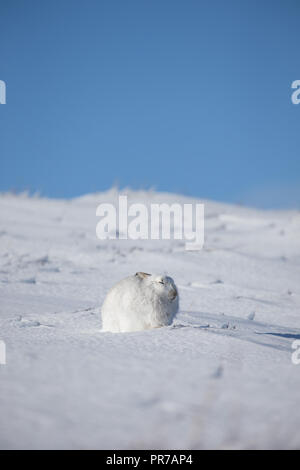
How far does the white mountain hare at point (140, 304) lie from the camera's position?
4273 mm

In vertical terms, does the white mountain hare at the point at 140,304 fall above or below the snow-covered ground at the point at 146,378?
above

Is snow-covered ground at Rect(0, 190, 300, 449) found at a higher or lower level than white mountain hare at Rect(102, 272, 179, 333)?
lower

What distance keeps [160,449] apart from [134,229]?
1350 cm

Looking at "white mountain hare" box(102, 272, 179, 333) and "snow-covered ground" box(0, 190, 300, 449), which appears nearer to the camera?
"snow-covered ground" box(0, 190, 300, 449)

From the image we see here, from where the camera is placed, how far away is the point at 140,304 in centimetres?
431

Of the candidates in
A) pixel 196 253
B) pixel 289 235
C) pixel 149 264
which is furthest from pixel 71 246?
pixel 289 235

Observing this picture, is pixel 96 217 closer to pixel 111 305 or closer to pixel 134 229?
pixel 134 229

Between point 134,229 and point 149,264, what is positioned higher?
point 134,229

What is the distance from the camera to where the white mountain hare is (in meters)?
4.27

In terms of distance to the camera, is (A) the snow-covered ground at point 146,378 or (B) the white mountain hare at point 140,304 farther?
(B) the white mountain hare at point 140,304

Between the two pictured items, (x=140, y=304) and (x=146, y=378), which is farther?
(x=140, y=304)

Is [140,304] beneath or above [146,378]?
above

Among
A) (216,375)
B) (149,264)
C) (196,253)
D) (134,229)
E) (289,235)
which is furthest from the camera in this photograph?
(134,229)

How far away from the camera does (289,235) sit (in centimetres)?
1416
